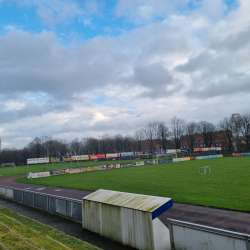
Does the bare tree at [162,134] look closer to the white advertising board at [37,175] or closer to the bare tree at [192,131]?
the bare tree at [192,131]

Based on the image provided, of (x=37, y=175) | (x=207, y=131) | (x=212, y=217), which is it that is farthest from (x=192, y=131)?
(x=212, y=217)

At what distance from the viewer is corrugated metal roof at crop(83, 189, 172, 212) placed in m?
7.68

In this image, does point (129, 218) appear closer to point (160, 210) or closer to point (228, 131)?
point (160, 210)

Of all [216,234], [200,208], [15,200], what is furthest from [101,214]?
[15,200]

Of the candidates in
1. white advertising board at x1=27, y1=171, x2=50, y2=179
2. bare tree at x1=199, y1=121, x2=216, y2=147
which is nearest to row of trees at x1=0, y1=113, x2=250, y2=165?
bare tree at x1=199, y1=121, x2=216, y2=147

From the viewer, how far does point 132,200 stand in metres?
8.50

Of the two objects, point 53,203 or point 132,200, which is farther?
point 53,203

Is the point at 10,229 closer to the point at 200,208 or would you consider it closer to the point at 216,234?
the point at 216,234

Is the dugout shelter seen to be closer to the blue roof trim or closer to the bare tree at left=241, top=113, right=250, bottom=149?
the blue roof trim

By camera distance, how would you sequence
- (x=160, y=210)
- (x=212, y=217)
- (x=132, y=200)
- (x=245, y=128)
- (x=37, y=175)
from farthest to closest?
(x=245, y=128) < (x=37, y=175) < (x=212, y=217) < (x=132, y=200) < (x=160, y=210)

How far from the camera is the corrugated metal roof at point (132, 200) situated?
25.2ft

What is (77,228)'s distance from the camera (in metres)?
10.1

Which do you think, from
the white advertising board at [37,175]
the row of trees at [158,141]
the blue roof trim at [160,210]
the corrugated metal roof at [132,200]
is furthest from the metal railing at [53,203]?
the row of trees at [158,141]

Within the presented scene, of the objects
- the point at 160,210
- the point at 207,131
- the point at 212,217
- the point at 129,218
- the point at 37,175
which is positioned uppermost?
the point at 207,131
